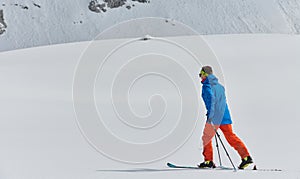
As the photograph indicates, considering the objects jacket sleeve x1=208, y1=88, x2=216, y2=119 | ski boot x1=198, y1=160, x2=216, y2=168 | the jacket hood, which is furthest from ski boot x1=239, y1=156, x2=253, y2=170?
the jacket hood

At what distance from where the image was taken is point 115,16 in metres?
53.4

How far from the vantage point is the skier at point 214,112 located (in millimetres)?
7277

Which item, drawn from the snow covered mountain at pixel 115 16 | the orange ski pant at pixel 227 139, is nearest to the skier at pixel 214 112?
the orange ski pant at pixel 227 139

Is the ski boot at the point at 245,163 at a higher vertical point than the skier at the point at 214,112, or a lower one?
lower

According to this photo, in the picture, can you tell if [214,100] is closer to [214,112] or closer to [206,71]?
[214,112]

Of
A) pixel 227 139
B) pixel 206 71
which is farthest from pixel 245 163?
pixel 206 71

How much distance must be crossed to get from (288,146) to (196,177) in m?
2.94

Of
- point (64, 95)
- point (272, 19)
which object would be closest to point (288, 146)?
point (64, 95)

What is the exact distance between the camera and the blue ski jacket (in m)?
7.27

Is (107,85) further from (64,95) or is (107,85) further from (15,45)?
(15,45)

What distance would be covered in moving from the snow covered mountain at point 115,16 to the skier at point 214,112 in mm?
42979

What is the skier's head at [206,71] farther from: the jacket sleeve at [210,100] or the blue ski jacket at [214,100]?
the jacket sleeve at [210,100]

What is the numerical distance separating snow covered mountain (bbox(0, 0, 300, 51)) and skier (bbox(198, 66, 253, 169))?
4298 centimetres

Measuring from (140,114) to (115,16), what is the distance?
42.0 metres
